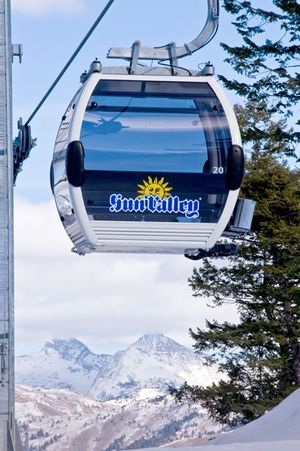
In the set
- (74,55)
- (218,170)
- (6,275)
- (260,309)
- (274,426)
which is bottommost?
(260,309)

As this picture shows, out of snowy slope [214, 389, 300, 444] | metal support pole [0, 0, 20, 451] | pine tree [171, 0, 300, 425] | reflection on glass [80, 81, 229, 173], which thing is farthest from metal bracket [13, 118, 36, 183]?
pine tree [171, 0, 300, 425]

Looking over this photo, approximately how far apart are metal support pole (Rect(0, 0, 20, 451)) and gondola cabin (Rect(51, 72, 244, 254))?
77.9 inches

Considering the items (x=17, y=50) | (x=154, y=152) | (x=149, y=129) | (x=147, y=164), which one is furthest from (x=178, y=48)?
(x=17, y=50)

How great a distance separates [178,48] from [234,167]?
1418mm

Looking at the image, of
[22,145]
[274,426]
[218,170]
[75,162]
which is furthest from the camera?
[22,145]

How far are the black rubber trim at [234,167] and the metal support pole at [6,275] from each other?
306cm

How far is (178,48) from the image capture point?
12.4 m

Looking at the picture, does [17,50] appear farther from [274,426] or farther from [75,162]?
[274,426]

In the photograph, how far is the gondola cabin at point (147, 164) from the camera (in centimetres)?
1162

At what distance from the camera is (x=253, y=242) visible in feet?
140

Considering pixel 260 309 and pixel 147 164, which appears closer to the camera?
pixel 147 164

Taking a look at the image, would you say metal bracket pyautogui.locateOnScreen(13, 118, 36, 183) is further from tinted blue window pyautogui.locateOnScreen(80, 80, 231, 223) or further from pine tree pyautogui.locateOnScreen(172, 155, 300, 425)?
pine tree pyautogui.locateOnScreen(172, 155, 300, 425)

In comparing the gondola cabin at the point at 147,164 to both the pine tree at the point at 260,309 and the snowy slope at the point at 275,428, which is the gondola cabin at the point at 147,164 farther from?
the pine tree at the point at 260,309

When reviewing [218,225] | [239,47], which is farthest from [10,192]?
[239,47]
